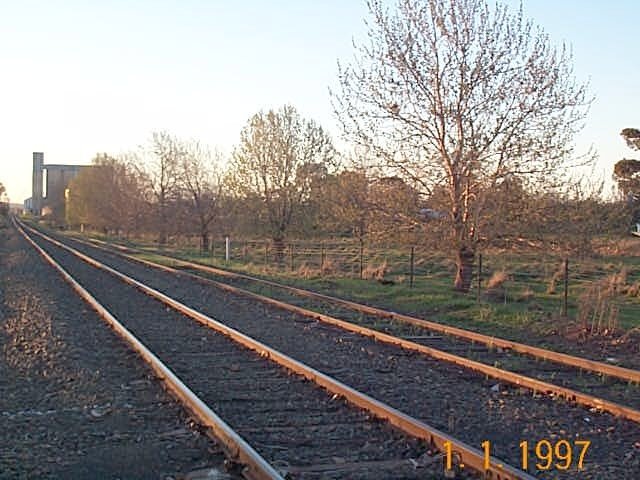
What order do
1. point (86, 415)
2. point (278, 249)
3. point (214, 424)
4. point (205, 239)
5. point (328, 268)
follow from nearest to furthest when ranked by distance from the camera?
point (214, 424)
point (86, 415)
point (328, 268)
point (278, 249)
point (205, 239)

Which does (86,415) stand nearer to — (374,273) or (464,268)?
(464,268)

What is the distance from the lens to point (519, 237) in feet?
65.3

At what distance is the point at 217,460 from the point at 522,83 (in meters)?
15.3

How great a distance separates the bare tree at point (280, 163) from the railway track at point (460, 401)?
24.8m

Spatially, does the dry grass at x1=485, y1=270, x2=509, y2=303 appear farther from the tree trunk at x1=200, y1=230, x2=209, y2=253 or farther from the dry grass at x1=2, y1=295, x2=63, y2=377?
the tree trunk at x1=200, y1=230, x2=209, y2=253

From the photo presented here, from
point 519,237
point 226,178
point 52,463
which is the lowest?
point 52,463

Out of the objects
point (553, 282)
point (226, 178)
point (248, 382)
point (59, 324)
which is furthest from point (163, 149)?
point (248, 382)

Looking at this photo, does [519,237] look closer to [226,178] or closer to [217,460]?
[217,460]

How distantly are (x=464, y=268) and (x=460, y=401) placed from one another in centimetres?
1296

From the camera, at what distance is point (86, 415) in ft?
27.5

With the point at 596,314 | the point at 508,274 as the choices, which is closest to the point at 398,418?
the point at 596,314

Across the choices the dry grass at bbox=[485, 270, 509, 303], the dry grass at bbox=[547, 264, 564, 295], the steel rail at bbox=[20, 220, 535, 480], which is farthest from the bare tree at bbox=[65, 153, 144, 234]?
the steel rail at bbox=[20, 220, 535, 480]

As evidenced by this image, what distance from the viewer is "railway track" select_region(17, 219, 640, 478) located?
7086mm

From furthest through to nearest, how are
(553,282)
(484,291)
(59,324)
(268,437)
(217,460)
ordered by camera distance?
(553,282), (484,291), (59,324), (268,437), (217,460)
